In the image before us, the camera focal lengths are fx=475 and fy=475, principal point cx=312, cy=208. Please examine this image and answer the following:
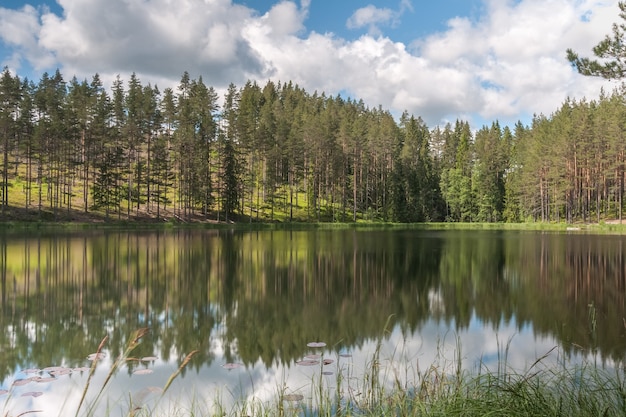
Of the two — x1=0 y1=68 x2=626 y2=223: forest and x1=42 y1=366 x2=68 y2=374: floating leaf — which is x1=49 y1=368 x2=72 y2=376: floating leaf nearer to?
x1=42 y1=366 x2=68 y2=374: floating leaf

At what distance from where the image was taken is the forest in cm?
7244

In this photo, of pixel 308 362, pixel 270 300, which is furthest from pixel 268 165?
pixel 308 362

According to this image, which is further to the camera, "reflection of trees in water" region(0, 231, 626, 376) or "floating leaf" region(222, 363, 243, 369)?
"reflection of trees in water" region(0, 231, 626, 376)

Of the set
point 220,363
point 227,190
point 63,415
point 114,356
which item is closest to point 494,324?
point 220,363

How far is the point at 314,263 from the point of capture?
83.3 ft

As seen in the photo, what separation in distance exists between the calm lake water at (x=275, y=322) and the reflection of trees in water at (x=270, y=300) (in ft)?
0.22

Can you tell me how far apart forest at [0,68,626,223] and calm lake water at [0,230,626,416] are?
2047 inches

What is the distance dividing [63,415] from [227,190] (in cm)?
6975

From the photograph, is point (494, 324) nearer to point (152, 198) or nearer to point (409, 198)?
point (152, 198)

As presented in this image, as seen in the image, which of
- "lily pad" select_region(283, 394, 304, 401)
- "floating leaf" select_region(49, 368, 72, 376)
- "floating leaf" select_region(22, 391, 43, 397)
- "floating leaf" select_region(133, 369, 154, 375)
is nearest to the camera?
"lily pad" select_region(283, 394, 304, 401)

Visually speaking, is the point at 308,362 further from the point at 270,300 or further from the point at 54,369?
the point at 270,300

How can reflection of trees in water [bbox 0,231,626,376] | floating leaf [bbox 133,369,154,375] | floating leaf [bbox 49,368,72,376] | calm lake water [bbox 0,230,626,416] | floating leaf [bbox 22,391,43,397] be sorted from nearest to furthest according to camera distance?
floating leaf [bbox 22,391,43,397] < calm lake water [bbox 0,230,626,416] < floating leaf [bbox 49,368,72,376] < floating leaf [bbox 133,369,154,375] < reflection of trees in water [bbox 0,231,626,376]

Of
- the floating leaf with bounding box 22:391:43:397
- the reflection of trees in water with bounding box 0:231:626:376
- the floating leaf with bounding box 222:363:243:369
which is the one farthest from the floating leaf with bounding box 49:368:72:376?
the floating leaf with bounding box 222:363:243:369

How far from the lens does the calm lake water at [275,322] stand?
8023 mm
